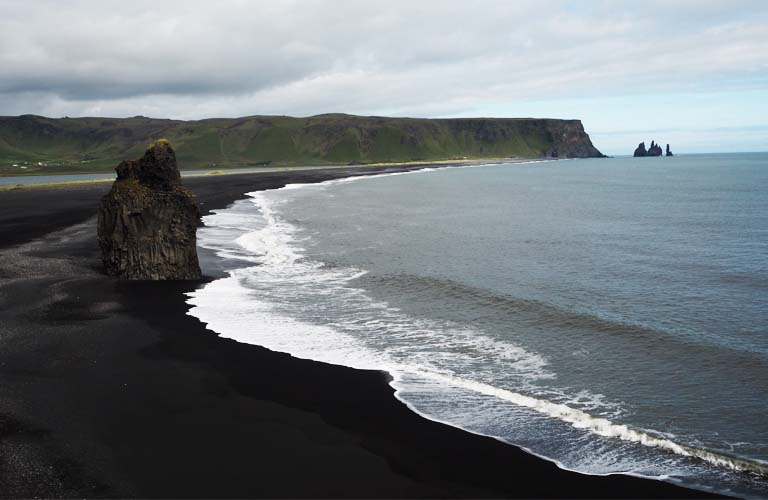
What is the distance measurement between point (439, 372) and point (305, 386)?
3798mm

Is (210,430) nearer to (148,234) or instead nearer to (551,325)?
(551,325)

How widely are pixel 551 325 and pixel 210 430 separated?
1306 cm

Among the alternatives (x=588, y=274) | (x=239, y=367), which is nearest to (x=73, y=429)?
(x=239, y=367)

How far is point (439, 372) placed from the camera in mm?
16688

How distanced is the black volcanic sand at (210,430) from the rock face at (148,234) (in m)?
7.42

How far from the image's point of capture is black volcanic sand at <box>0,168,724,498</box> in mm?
10320

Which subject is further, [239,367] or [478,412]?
[239,367]

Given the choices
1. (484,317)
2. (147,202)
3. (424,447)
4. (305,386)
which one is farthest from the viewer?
(147,202)

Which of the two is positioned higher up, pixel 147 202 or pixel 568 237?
pixel 147 202

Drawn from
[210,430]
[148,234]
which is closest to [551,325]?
[210,430]

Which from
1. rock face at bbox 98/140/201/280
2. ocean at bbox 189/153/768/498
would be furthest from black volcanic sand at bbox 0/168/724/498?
rock face at bbox 98/140/201/280

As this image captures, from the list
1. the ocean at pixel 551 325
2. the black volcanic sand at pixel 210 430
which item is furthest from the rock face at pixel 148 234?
the black volcanic sand at pixel 210 430

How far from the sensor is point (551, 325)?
21.4m

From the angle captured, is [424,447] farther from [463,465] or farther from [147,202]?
[147,202]
